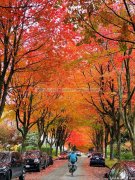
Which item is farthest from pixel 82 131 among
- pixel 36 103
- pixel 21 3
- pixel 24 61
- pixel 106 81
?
pixel 21 3

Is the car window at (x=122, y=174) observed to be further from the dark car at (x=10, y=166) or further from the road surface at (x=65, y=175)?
the road surface at (x=65, y=175)

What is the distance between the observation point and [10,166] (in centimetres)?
1845

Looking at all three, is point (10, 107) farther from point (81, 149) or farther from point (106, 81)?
point (81, 149)

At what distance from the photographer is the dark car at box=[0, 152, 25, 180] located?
17367 mm

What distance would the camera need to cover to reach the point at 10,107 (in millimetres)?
30906

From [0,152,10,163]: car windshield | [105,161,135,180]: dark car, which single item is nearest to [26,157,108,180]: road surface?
[0,152,10,163]: car windshield

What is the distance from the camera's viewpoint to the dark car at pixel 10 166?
1737 centimetres

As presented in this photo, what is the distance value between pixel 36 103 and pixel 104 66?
8.73 meters

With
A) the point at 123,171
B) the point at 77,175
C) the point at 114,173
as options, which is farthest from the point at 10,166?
the point at 123,171

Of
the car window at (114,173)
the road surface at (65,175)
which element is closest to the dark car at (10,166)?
the road surface at (65,175)

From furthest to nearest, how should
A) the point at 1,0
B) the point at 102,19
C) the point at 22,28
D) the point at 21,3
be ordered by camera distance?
the point at 22,28 → the point at 21,3 → the point at 1,0 → the point at 102,19

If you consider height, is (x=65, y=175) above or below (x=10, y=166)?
below

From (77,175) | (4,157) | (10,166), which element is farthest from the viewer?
(77,175)

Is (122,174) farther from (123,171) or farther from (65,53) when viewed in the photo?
(65,53)
